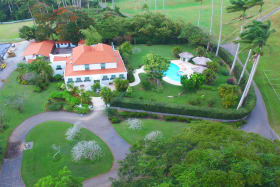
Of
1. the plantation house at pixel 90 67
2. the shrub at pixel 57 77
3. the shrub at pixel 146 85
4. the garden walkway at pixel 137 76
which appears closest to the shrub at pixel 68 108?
the plantation house at pixel 90 67

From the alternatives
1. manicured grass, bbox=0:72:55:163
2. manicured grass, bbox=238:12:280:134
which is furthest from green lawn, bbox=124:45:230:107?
manicured grass, bbox=0:72:55:163

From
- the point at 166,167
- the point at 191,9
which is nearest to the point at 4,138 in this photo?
the point at 166,167

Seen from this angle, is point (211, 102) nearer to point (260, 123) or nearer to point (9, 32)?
point (260, 123)

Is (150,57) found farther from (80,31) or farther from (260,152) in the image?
(260,152)

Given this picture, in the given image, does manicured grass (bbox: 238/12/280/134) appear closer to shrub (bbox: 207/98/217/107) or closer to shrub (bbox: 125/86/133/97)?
shrub (bbox: 207/98/217/107)

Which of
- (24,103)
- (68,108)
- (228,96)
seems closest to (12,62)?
(24,103)

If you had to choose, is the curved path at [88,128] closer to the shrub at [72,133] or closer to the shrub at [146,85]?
the shrub at [72,133]
